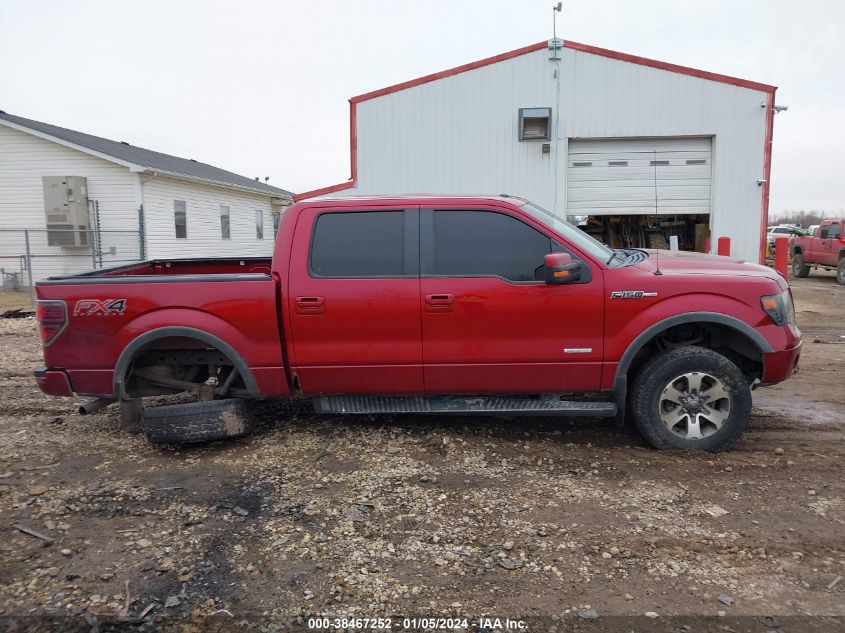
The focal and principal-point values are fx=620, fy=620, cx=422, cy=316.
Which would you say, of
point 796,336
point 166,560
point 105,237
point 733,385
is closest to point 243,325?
point 166,560

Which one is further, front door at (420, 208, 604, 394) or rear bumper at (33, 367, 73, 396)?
rear bumper at (33, 367, 73, 396)

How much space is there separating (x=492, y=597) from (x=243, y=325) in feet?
8.78

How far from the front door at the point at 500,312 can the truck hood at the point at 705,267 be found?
566 millimetres

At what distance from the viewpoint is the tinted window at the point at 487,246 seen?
4.55 m

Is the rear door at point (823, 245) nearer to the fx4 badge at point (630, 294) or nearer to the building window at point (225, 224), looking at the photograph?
the fx4 badge at point (630, 294)

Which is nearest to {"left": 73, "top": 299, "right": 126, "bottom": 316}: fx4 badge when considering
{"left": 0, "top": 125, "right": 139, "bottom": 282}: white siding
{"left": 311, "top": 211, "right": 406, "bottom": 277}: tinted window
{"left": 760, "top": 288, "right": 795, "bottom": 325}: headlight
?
{"left": 311, "top": 211, "right": 406, "bottom": 277}: tinted window

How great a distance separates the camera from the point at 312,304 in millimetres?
4566

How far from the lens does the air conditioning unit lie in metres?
17.5

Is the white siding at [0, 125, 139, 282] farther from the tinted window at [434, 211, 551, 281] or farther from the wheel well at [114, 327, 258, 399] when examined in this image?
the tinted window at [434, 211, 551, 281]

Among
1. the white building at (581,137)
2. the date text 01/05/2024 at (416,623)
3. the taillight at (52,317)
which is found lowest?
the date text 01/05/2024 at (416,623)

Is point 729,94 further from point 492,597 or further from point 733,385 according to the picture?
point 492,597

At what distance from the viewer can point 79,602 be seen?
115 inches

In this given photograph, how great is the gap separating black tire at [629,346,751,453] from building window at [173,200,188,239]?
61.3 feet

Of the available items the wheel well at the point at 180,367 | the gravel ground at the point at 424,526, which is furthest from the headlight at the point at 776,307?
the wheel well at the point at 180,367
